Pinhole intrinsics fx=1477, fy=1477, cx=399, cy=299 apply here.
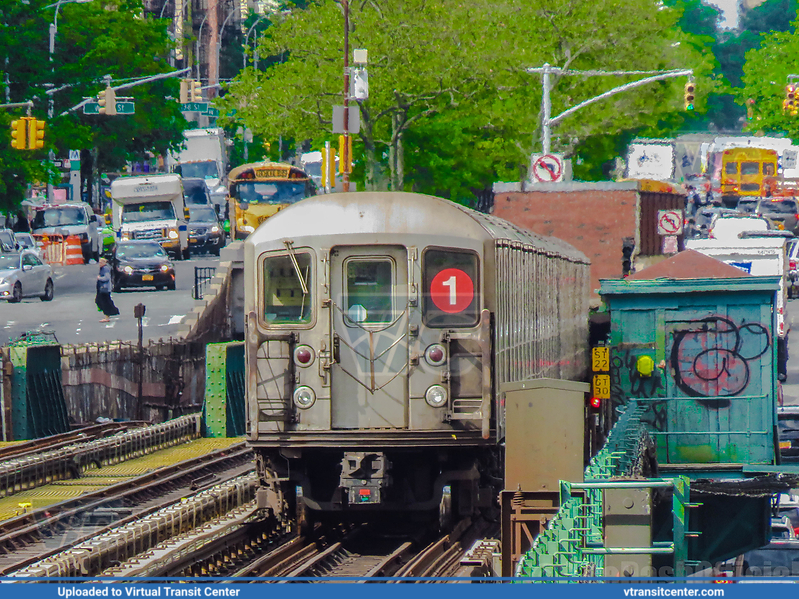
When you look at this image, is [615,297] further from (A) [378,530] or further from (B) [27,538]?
(B) [27,538]

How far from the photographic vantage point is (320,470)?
47.2 ft

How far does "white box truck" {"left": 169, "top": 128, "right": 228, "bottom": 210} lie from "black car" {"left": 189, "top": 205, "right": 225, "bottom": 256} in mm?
20212

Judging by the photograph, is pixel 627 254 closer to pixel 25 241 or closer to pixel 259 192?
pixel 259 192

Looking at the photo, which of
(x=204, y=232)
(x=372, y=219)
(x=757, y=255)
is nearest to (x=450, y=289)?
(x=372, y=219)

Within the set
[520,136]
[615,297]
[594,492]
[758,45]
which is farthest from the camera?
[758,45]

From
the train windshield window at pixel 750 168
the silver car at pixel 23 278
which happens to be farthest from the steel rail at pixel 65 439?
the train windshield window at pixel 750 168

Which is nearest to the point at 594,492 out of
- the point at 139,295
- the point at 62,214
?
the point at 139,295

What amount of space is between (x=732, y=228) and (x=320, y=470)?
3345 centimetres

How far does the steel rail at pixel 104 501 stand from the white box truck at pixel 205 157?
58.4m

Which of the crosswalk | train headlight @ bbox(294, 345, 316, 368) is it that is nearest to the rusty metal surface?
the crosswalk

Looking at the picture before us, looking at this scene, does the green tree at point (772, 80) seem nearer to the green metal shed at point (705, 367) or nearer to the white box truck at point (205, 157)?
the white box truck at point (205, 157)

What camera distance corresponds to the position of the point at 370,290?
45.1 ft

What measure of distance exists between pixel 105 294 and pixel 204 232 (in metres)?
19.5

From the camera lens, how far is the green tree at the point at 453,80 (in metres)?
47.8
